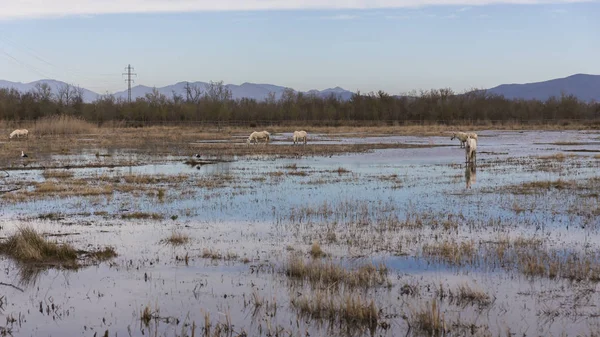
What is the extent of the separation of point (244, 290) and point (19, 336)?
3.10 m

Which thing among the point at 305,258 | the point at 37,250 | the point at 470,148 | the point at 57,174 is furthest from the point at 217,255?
the point at 470,148

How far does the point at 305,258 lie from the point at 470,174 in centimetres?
1472

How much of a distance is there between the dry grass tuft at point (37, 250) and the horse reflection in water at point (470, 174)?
13.3 meters

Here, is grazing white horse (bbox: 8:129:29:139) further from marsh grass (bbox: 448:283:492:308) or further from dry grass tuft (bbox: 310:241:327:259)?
marsh grass (bbox: 448:283:492:308)

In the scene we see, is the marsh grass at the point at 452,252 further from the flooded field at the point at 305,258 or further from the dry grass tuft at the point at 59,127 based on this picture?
the dry grass tuft at the point at 59,127

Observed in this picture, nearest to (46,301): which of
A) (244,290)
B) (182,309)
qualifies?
(182,309)

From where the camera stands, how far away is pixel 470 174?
77.0 feet

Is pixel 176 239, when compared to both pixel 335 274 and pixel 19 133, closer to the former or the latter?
pixel 335 274

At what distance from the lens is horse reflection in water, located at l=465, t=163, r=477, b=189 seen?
69.4 ft

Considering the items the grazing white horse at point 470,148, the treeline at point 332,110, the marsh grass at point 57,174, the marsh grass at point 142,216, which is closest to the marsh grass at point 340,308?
the marsh grass at point 142,216

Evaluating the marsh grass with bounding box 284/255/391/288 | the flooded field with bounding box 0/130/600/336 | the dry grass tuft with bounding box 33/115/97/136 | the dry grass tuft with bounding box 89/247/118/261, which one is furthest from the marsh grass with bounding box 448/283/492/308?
the dry grass tuft with bounding box 33/115/97/136

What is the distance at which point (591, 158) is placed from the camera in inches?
1182

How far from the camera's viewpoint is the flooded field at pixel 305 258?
759 cm

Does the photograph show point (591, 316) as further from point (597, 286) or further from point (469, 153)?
point (469, 153)
